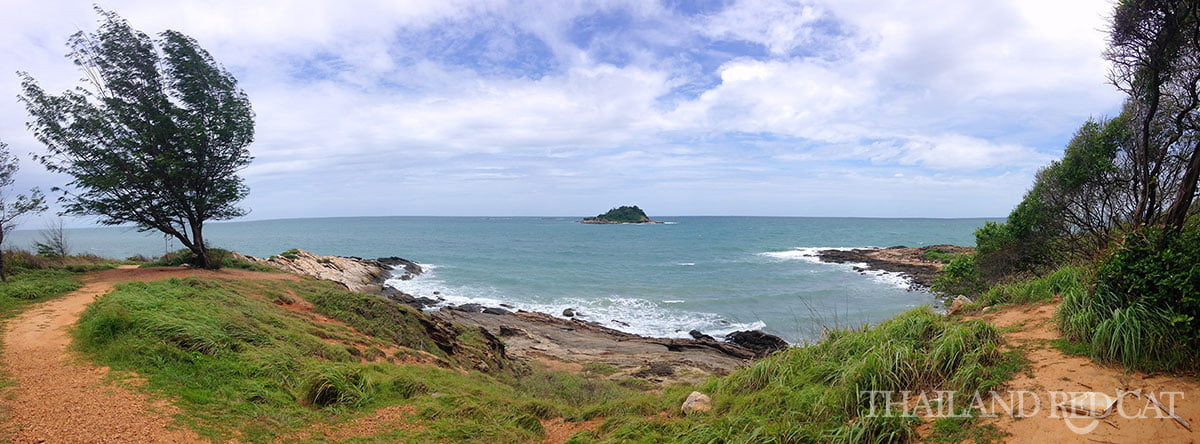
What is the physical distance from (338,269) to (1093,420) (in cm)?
3546

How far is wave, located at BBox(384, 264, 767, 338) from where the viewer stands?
73.7 ft

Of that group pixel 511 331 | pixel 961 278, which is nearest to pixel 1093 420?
pixel 961 278

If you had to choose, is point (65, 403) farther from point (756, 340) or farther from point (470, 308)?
point (470, 308)

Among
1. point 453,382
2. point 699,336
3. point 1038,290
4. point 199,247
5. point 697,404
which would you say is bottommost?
point 699,336

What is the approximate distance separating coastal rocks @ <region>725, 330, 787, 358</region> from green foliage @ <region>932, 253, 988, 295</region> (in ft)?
20.1

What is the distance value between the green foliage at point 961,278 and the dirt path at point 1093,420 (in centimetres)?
1332

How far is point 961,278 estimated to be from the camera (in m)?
17.2

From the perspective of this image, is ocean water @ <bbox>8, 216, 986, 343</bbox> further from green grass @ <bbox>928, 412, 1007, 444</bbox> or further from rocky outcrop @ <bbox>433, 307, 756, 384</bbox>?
green grass @ <bbox>928, 412, 1007, 444</bbox>

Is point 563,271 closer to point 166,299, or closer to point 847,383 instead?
point 166,299

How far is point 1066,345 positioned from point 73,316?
16.1 meters

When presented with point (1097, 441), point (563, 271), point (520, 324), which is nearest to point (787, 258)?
point (563, 271)

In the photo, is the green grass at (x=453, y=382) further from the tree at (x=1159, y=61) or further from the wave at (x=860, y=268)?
the wave at (x=860, y=268)

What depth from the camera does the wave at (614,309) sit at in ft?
73.7

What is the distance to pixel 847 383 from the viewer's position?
5660 mm
